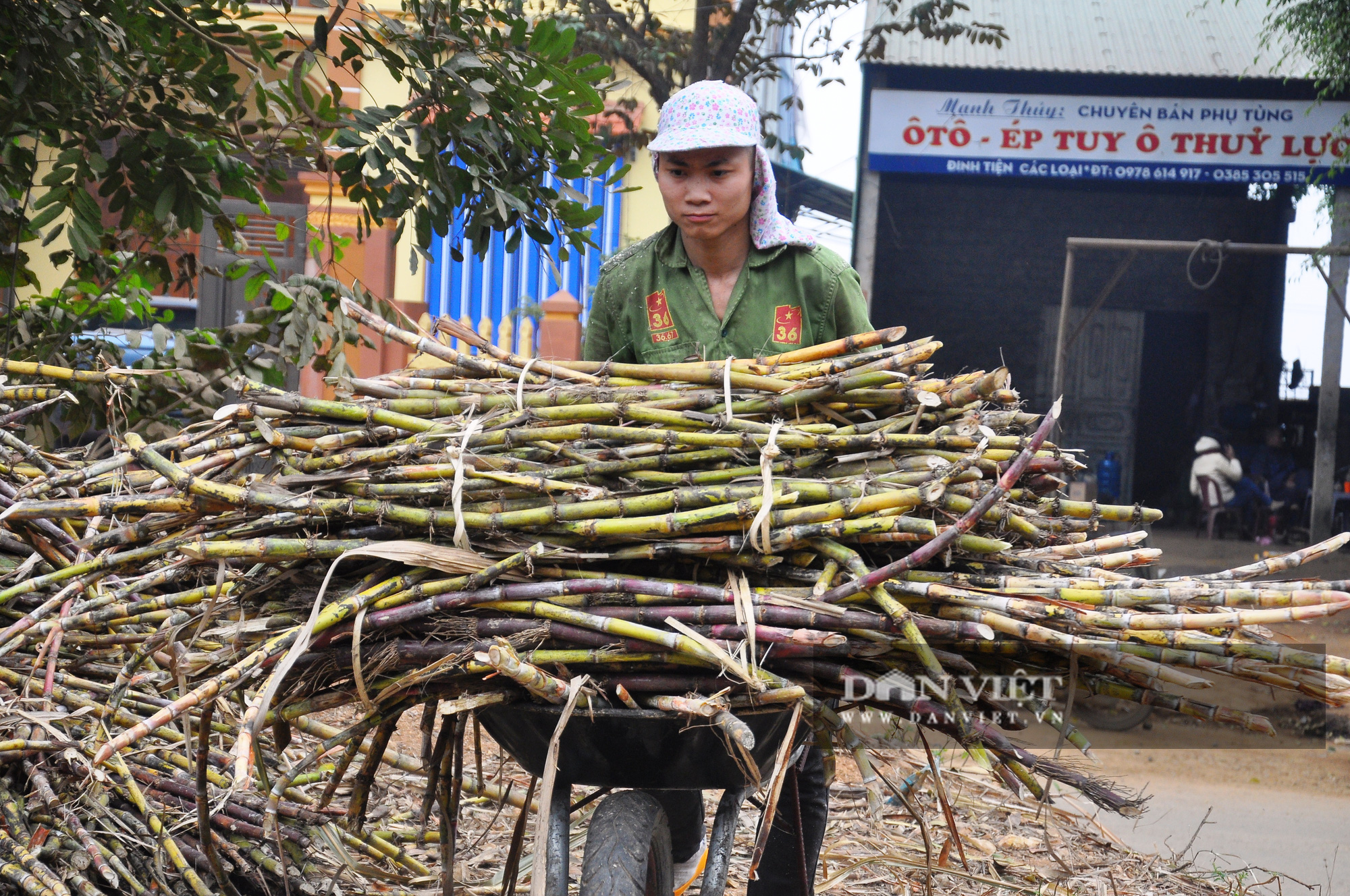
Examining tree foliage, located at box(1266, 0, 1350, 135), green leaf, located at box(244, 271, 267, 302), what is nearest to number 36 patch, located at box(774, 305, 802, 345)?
green leaf, located at box(244, 271, 267, 302)

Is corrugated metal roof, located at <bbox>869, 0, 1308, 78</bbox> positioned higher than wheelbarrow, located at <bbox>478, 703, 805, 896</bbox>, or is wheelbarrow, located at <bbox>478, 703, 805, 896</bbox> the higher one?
corrugated metal roof, located at <bbox>869, 0, 1308, 78</bbox>

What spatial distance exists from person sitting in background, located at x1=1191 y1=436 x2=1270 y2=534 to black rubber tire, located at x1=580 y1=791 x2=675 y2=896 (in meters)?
10.2

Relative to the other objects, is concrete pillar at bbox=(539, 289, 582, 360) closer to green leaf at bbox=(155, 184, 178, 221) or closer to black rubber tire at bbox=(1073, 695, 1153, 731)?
black rubber tire at bbox=(1073, 695, 1153, 731)

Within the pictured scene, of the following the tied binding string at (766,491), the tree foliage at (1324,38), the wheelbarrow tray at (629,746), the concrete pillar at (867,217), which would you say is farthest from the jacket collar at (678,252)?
the tree foliage at (1324,38)

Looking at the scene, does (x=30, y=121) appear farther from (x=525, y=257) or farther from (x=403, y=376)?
(x=525, y=257)

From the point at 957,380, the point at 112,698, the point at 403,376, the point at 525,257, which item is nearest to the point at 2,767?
the point at 112,698

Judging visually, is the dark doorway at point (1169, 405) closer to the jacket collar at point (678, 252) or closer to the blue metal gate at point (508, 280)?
the blue metal gate at point (508, 280)

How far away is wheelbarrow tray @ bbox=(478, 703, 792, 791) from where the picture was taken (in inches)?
64.5

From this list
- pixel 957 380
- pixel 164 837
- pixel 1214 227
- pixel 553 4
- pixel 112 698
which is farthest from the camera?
pixel 1214 227

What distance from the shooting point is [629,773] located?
1.78 m

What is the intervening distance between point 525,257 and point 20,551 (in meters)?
7.44

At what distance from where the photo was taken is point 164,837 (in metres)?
2.33

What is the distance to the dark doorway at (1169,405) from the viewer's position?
1148cm

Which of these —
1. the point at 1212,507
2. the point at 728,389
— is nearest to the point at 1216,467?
the point at 1212,507
